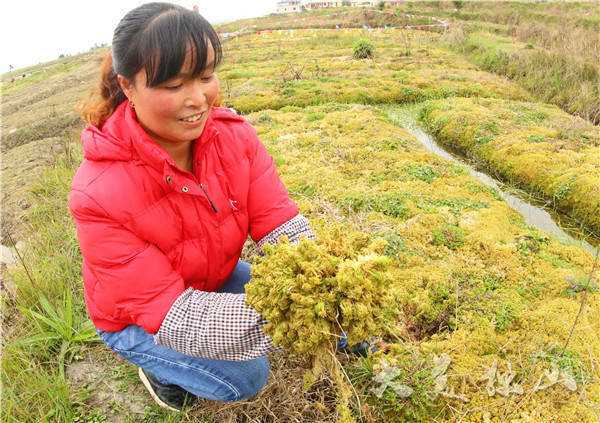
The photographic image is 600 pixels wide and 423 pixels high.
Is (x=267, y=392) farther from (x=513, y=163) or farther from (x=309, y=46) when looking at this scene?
(x=309, y=46)

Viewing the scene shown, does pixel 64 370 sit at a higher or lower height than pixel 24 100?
lower

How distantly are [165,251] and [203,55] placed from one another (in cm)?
107

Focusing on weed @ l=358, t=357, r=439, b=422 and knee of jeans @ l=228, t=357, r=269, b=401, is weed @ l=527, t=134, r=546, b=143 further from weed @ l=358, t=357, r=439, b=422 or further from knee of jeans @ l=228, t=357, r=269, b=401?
knee of jeans @ l=228, t=357, r=269, b=401

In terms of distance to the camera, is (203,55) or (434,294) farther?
(434,294)

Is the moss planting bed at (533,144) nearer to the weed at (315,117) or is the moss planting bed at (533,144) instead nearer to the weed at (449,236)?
the weed at (449,236)

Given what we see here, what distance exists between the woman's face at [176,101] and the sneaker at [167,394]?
61.9 inches

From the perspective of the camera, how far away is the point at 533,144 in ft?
18.1

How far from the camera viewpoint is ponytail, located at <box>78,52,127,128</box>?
6.52ft

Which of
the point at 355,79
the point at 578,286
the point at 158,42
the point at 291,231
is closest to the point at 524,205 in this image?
the point at 578,286

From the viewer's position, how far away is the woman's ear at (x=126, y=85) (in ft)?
5.90

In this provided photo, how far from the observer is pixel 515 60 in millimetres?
9805

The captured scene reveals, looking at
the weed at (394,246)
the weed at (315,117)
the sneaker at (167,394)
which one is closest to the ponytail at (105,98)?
the sneaker at (167,394)

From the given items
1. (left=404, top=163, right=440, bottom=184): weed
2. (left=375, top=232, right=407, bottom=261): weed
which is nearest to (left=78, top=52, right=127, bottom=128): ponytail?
(left=375, top=232, right=407, bottom=261): weed

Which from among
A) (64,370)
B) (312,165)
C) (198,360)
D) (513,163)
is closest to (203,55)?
(198,360)
